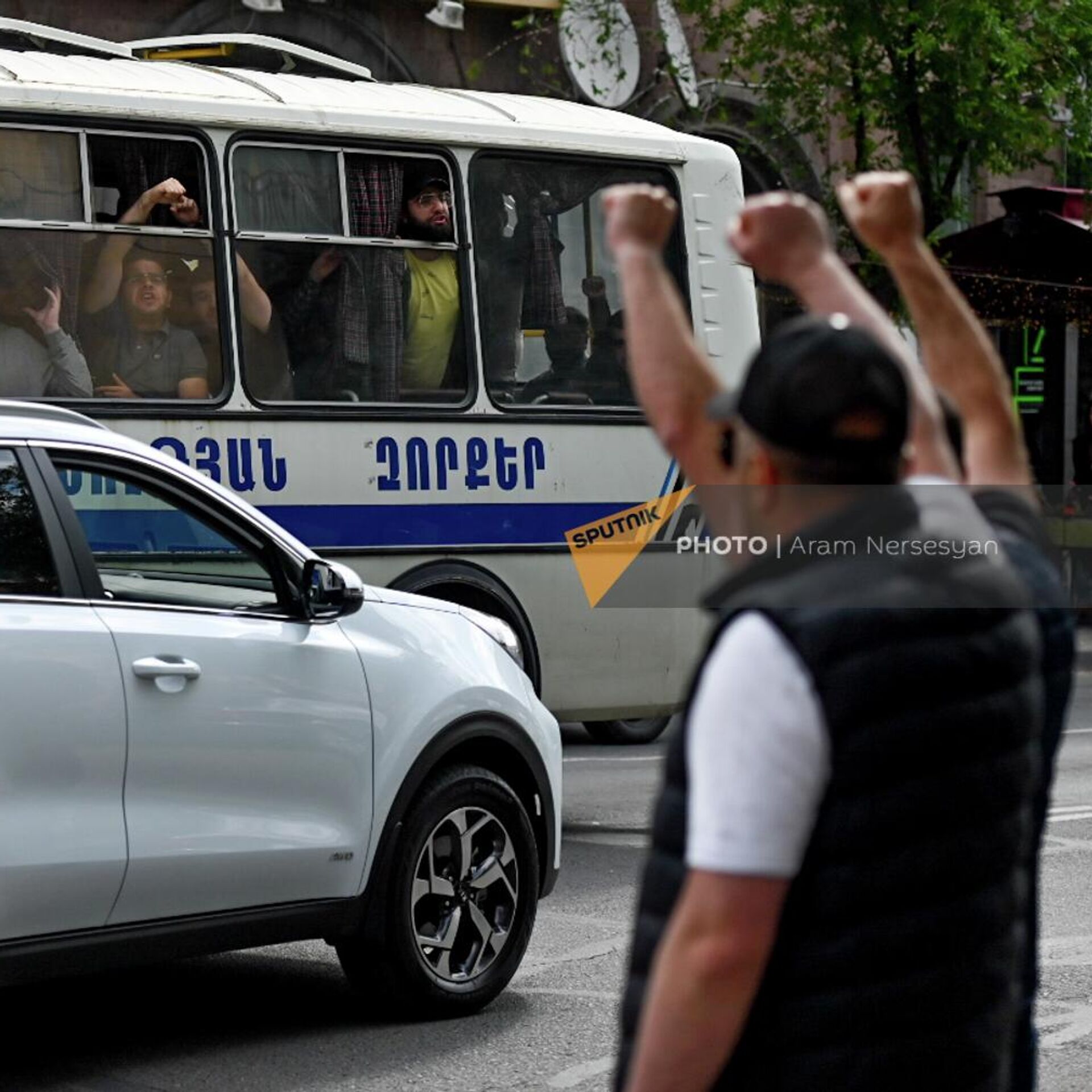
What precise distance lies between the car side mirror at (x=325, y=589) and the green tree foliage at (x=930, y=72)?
14381 mm

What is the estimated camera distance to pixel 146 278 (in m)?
9.80

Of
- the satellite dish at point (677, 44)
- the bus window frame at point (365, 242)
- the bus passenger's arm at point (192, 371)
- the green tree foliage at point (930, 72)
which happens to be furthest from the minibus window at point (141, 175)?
the satellite dish at point (677, 44)

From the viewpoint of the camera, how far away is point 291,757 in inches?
233

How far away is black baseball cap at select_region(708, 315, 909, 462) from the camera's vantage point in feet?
7.45

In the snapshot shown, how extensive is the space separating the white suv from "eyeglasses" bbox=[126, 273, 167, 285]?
3.63 metres

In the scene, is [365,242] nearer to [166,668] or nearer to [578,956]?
[578,956]

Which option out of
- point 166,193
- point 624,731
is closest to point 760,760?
point 166,193

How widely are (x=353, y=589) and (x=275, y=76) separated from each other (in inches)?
202

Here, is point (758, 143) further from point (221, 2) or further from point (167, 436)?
point (167, 436)

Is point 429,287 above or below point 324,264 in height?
below

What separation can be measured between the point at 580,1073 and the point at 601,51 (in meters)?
18.2

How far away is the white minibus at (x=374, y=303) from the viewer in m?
9.62

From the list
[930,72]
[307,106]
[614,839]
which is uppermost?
[930,72]

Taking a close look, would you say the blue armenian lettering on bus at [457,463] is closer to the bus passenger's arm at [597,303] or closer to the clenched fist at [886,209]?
the bus passenger's arm at [597,303]
